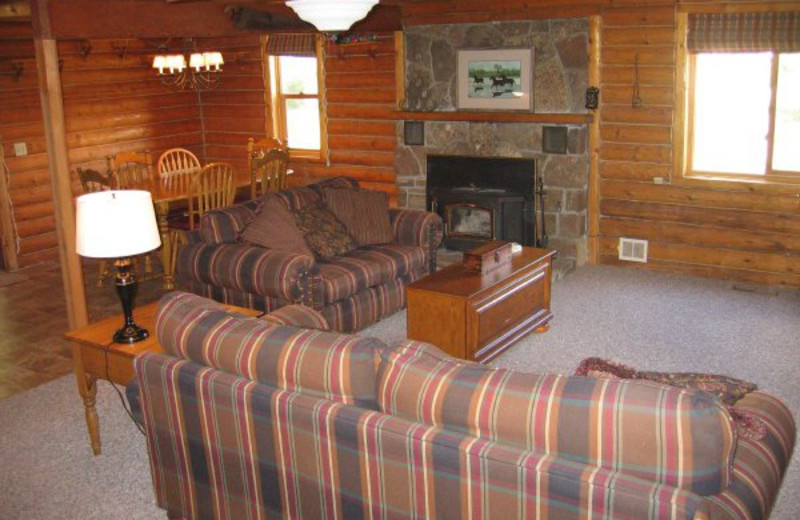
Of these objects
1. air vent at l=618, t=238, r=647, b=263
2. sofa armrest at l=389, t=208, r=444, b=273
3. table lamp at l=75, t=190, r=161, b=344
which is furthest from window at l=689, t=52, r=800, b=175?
table lamp at l=75, t=190, r=161, b=344

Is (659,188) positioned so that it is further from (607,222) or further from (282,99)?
(282,99)

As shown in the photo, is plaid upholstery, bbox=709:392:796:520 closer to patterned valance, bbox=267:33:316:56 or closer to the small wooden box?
the small wooden box

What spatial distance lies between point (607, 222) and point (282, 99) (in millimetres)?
3728

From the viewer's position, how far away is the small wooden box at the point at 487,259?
4.66m

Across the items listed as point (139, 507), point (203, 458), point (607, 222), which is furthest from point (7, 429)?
point (607, 222)

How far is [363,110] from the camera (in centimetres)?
791

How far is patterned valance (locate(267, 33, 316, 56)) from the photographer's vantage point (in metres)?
8.04

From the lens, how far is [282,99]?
855cm

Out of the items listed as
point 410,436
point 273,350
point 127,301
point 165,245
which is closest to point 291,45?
point 165,245

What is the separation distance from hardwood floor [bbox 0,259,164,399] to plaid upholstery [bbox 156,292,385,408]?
219cm

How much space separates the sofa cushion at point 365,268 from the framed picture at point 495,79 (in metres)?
1.81

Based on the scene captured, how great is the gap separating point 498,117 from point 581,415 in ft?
16.2

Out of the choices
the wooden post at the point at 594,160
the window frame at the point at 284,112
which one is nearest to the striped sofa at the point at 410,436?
the wooden post at the point at 594,160

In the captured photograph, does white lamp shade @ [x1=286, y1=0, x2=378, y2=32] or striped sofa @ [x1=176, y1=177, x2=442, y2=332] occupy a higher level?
white lamp shade @ [x1=286, y1=0, x2=378, y2=32]
